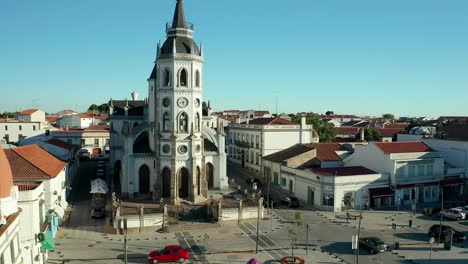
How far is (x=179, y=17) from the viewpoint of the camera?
45594 mm

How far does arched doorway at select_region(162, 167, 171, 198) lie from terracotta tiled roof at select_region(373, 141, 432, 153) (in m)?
25.8

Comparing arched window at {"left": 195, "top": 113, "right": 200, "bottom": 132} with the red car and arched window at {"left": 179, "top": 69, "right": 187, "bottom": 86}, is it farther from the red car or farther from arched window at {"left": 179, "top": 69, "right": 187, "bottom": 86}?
the red car

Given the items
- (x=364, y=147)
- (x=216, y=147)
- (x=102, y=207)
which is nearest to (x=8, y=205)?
(x=102, y=207)

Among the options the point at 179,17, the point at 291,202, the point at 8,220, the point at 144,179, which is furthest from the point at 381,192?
the point at 8,220

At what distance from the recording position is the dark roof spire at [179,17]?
4525cm

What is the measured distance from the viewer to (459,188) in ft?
167

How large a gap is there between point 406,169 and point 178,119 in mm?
27815

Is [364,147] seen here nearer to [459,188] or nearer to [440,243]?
[459,188]

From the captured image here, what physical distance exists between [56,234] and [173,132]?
51.3 ft

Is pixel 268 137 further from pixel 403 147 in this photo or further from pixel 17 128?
pixel 17 128

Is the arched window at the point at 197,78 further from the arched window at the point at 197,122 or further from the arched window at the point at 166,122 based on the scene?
the arched window at the point at 166,122

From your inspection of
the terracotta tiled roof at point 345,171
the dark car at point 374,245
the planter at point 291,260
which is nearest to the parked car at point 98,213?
the planter at point 291,260

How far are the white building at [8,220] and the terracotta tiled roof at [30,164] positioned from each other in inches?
544

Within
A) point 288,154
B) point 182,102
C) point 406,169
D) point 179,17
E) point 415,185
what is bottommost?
point 415,185
